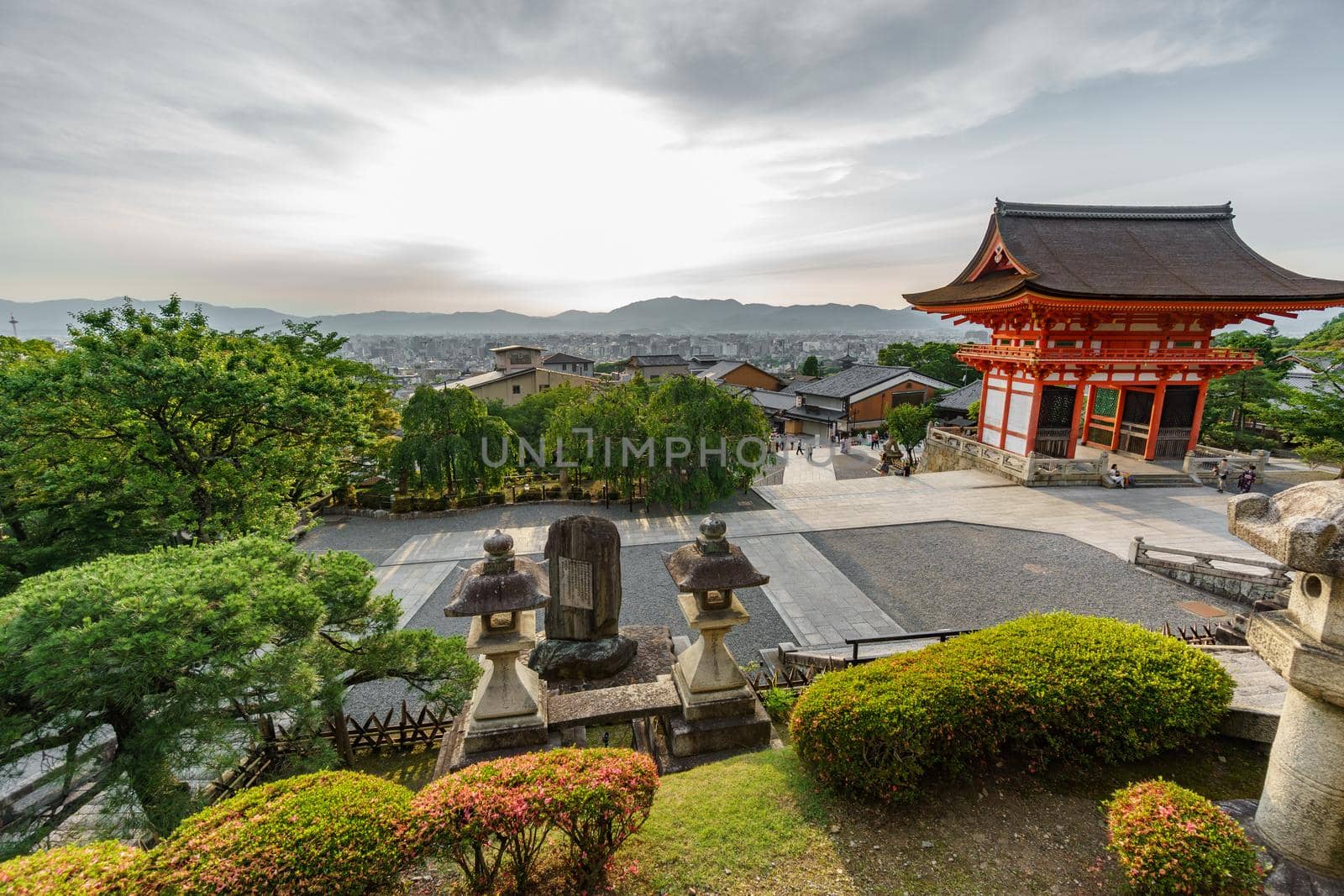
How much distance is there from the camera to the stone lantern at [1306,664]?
9.97 feet

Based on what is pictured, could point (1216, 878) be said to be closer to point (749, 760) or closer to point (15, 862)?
point (749, 760)

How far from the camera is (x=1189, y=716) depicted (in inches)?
183

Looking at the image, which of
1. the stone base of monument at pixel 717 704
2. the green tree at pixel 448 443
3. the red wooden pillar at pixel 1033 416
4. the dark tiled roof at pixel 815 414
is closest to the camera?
the stone base of monument at pixel 717 704

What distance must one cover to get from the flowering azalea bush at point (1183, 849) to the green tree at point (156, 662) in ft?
22.0

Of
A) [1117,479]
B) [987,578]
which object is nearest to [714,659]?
[987,578]

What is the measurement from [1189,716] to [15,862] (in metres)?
8.35

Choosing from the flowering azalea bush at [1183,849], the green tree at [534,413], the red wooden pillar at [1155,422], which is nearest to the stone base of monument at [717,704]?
the flowering azalea bush at [1183,849]

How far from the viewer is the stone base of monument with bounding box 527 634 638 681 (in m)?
7.38

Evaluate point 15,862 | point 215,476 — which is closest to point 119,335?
point 215,476

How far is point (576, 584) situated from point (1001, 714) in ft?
16.7

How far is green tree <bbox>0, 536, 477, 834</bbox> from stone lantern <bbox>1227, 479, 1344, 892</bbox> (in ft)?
24.9

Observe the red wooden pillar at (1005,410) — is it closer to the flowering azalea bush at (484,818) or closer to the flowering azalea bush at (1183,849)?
the flowering azalea bush at (1183,849)

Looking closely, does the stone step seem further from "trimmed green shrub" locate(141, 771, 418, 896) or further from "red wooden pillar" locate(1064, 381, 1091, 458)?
"trimmed green shrub" locate(141, 771, 418, 896)

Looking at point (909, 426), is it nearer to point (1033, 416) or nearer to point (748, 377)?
point (1033, 416)
